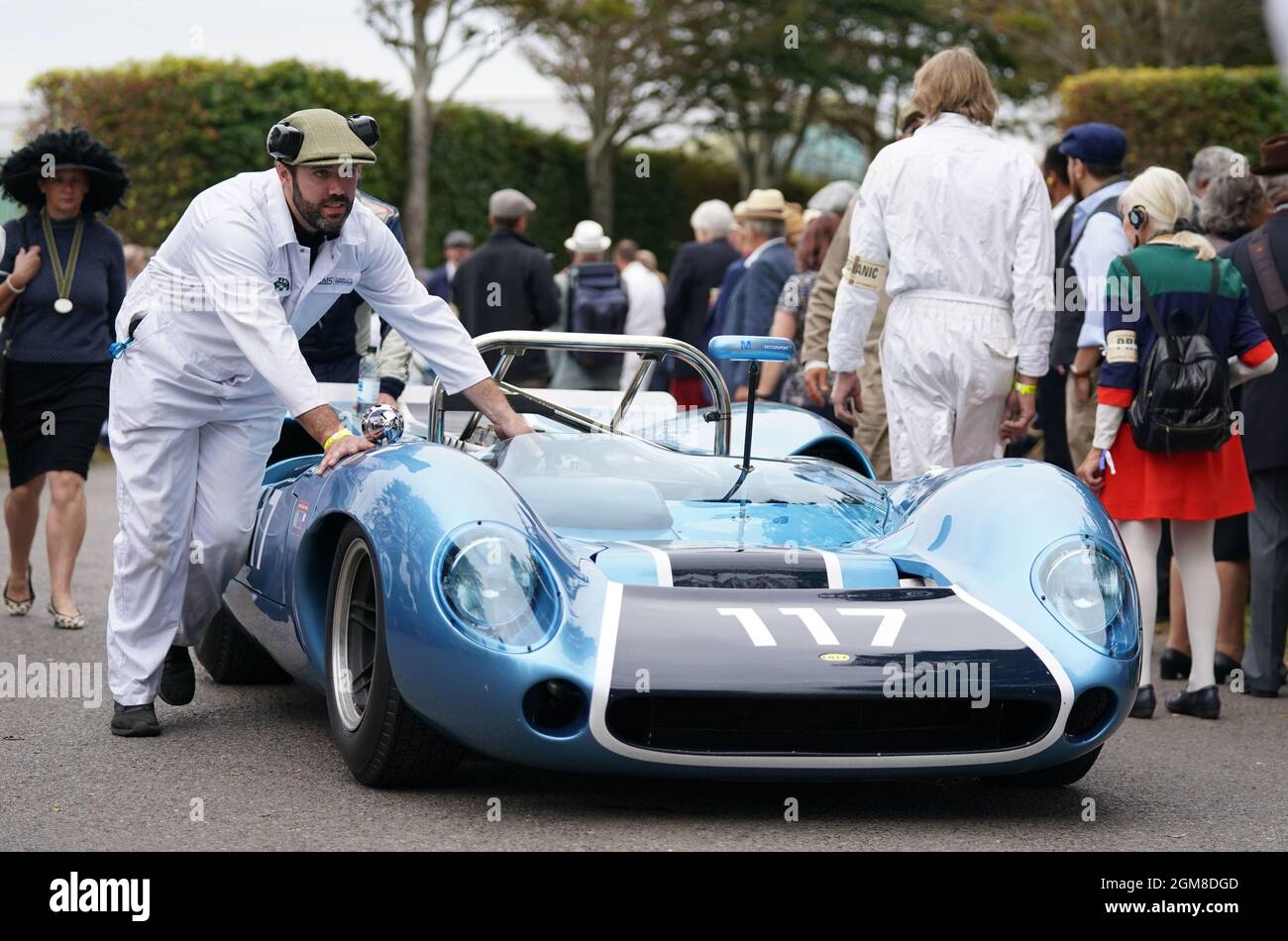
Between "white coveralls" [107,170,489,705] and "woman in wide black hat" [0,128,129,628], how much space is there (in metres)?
2.33

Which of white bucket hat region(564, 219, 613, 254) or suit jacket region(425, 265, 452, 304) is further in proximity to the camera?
suit jacket region(425, 265, 452, 304)

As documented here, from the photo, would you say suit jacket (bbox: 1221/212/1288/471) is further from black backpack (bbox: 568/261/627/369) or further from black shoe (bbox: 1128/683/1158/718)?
black backpack (bbox: 568/261/627/369)

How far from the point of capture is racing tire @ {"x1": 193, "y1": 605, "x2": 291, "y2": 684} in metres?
5.85

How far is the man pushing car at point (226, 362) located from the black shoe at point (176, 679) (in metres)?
0.08

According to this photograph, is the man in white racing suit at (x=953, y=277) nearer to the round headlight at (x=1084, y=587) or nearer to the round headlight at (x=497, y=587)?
the round headlight at (x=1084, y=587)

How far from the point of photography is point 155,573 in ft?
16.7

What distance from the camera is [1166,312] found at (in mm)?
5758

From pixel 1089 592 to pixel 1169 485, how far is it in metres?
1.78

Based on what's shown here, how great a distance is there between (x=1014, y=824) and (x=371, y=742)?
4.87 feet

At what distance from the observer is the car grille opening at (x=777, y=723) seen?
153 inches

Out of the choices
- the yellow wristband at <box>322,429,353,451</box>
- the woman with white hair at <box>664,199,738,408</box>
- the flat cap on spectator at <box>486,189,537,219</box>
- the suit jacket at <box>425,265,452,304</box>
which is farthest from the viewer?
the suit jacket at <box>425,265,452,304</box>

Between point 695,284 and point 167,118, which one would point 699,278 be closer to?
point 695,284

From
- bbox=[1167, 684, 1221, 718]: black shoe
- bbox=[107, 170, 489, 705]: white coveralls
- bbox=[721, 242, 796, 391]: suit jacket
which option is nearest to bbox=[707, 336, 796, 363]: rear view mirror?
bbox=[107, 170, 489, 705]: white coveralls
